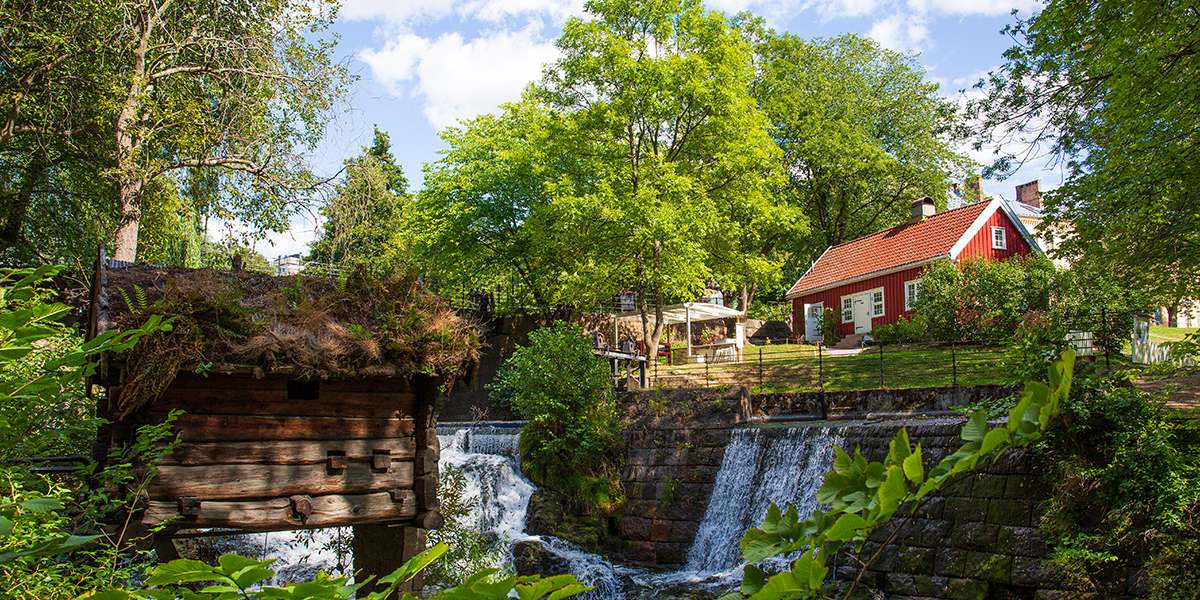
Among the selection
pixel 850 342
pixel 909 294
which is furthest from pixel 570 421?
pixel 909 294

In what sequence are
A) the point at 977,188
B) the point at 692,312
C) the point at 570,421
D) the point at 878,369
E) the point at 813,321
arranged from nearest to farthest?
1. the point at 570,421
2. the point at 878,369
3. the point at 692,312
4. the point at 813,321
5. the point at 977,188

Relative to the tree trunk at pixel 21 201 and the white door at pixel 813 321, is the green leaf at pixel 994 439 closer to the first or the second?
the tree trunk at pixel 21 201

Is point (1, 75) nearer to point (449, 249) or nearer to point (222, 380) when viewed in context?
point (222, 380)

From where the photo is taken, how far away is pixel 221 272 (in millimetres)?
7695

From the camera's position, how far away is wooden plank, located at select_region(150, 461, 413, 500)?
704 centimetres

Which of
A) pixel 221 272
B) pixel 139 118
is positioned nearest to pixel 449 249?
pixel 139 118

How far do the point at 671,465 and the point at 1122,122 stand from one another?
32.9 feet

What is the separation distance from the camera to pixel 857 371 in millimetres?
23984

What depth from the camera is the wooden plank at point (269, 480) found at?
704 centimetres

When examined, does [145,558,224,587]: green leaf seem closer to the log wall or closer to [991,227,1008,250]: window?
the log wall

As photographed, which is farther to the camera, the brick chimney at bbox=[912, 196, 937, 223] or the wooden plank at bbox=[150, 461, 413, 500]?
the brick chimney at bbox=[912, 196, 937, 223]

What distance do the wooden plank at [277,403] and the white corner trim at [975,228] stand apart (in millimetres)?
28474

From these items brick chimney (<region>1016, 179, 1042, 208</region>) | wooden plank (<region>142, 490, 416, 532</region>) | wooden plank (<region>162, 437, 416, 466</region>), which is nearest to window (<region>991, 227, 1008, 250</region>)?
brick chimney (<region>1016, 179, 1042, 208</region>)

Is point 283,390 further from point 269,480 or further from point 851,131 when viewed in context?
point 851,131
